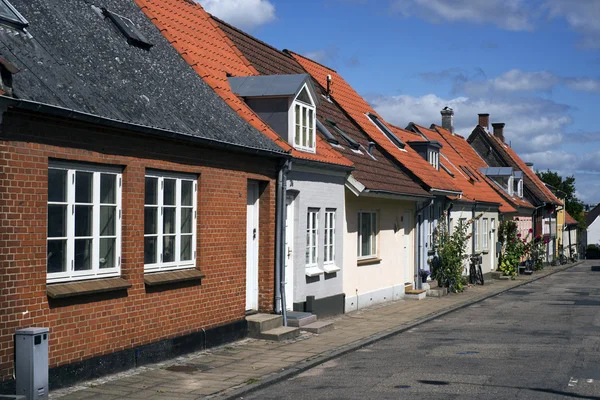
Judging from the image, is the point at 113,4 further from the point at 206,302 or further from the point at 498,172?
the point at 498,172

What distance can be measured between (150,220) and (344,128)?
38.3ft

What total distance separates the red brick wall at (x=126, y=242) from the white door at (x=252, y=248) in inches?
5.3

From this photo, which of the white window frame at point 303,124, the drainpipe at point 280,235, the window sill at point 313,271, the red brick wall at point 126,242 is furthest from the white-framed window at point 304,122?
the window sill at point 313,271

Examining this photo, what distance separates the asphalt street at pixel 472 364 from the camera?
991cm

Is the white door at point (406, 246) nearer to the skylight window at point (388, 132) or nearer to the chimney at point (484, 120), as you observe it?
the skylight window at point (388, 132)

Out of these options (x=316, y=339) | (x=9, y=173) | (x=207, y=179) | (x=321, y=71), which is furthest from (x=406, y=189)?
(x=9, y=173)

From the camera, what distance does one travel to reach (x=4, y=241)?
8.73 m

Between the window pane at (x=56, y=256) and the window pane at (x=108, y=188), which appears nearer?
the window pane at (x=56, y=256)

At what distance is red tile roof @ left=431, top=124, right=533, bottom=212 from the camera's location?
43.6m

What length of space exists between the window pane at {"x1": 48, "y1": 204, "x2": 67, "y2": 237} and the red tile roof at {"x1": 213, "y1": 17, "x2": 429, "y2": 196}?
31.4ft

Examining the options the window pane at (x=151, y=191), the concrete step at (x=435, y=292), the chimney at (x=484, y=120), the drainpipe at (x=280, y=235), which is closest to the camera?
the window pane at (x=151, y=191)

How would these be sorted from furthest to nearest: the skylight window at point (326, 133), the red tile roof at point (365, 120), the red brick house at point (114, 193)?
the red tile roof at point (365, 120) → the skylight window at point (326, 133) → the red brick house at point (114, 193)

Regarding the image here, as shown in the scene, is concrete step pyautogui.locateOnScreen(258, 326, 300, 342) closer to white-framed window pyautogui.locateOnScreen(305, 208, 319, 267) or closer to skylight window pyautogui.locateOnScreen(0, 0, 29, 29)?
white-framed window pyautogui.locateOnScreen(305, 208, 319, 267)

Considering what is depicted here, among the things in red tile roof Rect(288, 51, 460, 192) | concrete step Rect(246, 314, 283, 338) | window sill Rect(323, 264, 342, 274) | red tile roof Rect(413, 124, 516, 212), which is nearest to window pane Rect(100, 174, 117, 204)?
concrete step Rect(246, 314, 283, 338)
